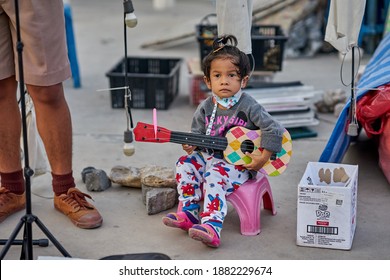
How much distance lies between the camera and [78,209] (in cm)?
387

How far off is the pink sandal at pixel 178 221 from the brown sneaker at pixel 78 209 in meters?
0.39

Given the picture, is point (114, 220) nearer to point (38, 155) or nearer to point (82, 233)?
point (82, 233)

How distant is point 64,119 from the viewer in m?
3.85

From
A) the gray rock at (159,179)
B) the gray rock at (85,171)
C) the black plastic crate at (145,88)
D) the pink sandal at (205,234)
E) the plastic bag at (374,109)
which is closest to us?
the pink sandal at (205,234)

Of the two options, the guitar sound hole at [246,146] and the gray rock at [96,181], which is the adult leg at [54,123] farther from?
the guitar sound hole at [246,146]

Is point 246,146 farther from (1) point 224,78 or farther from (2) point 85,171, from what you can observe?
(2) point 85,171

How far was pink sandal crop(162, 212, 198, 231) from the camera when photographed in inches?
143

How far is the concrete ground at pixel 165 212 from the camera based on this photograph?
3570mm

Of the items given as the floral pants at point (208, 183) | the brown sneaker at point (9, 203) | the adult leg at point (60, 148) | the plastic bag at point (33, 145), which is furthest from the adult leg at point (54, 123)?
the floral pants at point (208, 183)

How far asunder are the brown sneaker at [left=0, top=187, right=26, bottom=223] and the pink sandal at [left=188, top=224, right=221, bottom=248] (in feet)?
3.28

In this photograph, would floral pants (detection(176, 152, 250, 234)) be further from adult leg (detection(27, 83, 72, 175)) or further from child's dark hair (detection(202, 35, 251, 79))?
adult leg (detection(27, 83, 72, 175))

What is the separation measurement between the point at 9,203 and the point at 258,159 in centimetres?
128

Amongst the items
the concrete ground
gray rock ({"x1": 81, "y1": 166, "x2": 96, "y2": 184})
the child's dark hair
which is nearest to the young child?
the child's dark hair

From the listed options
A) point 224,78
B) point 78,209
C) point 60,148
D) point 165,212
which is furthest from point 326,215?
point 60,148
